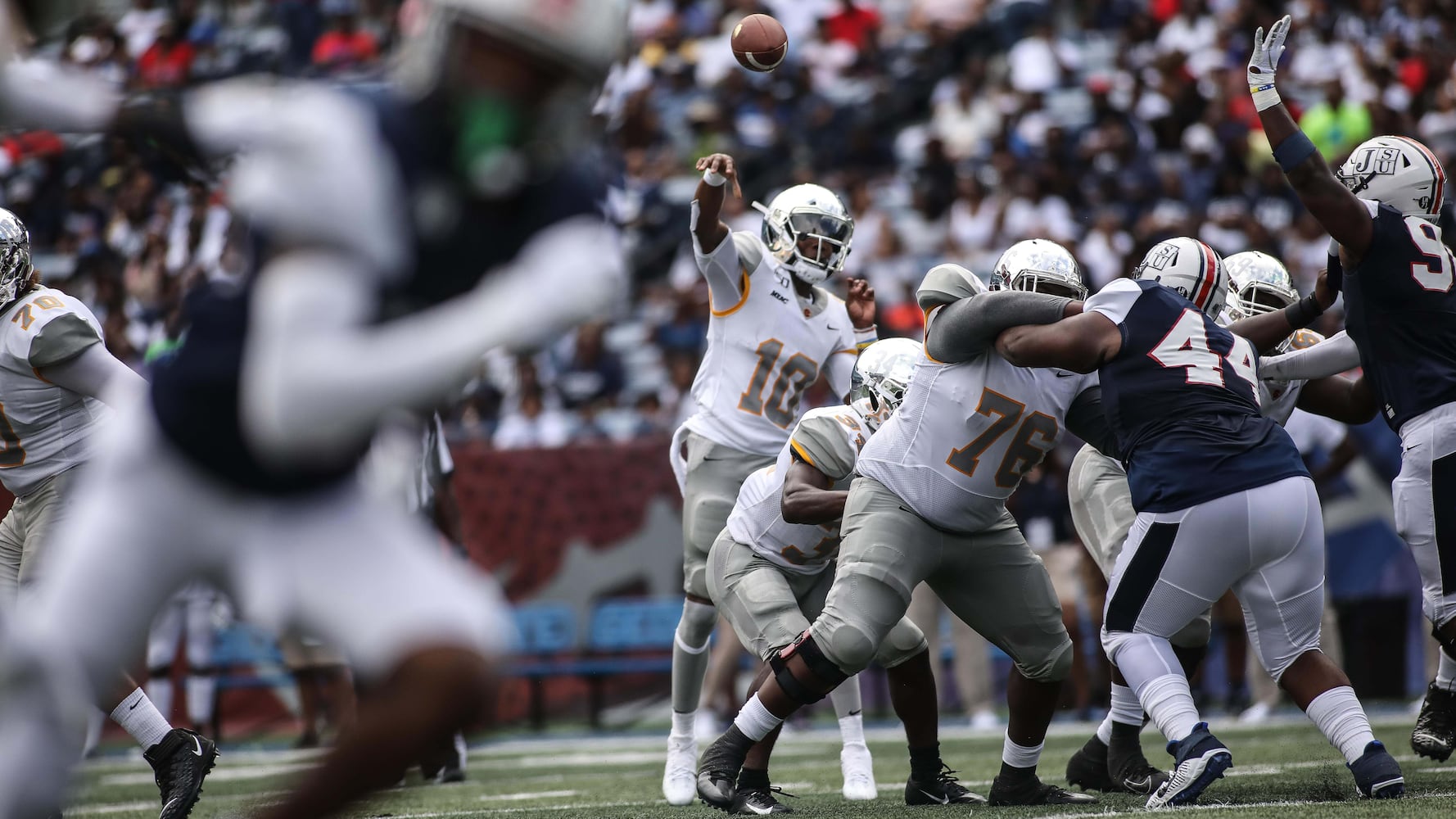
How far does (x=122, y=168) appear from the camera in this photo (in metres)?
16.2

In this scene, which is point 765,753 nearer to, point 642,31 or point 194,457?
point 194,457

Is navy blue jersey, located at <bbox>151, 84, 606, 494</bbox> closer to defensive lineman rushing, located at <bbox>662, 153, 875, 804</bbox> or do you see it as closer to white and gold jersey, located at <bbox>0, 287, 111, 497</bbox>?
white and gold jersey, located at <bbox>0, 287, 111, 497</bbox>

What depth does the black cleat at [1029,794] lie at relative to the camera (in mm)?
5141

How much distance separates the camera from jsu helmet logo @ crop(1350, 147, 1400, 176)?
18.4 ft

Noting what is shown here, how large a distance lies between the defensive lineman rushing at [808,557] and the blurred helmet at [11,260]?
265 centimetres

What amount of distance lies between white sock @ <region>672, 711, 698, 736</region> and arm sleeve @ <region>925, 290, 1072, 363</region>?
6.31 feet

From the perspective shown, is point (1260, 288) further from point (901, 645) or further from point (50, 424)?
point (50, 424)

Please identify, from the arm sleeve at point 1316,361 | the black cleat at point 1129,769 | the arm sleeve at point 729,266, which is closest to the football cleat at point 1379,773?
the black cleat at point 1129,769

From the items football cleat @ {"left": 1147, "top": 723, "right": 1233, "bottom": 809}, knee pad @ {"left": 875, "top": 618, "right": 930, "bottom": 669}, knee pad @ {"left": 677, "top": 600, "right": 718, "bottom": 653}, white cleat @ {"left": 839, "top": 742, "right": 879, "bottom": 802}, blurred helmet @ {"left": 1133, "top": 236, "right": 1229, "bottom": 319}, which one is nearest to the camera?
football cleat @ {"left": 1147, "top": 723, "right": 1233, "bottom": 809}

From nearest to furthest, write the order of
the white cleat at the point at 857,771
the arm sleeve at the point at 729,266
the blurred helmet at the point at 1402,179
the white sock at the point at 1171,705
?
1. the white sock at the point at 1171,705
2. the blurred helmet at the point at 1402,179
3. the white cleat at the point at 857,771
4. the arm sleeve at the point at 729,266

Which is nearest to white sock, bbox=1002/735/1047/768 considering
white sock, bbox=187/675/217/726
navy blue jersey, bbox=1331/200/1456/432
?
navy blue jersey, bbox=1331/200/1456/432

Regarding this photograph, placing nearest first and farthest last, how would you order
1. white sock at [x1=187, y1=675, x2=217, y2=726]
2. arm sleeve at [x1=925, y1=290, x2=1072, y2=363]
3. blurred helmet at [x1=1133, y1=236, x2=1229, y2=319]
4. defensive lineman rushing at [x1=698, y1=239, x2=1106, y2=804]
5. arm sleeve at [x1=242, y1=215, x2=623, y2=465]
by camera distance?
arm sleeve at [x1=242, y1=215, x2=623, y2=465], arm sleeve at [x1=925, y1=290, x2=1072, y2=363], defensive lineman rushing at [x1=698, y1=239, x2=1106, y2=804], blurred helmet at [x1=1133, y1=236, x2=1229, y2=319], white sock at [x1=187, y1=675, x2=217, y2=726]

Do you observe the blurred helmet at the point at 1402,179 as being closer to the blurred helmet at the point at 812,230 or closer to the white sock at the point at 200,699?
the blurred helmet at the point at 812,230

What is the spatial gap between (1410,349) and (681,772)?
3047 mm
